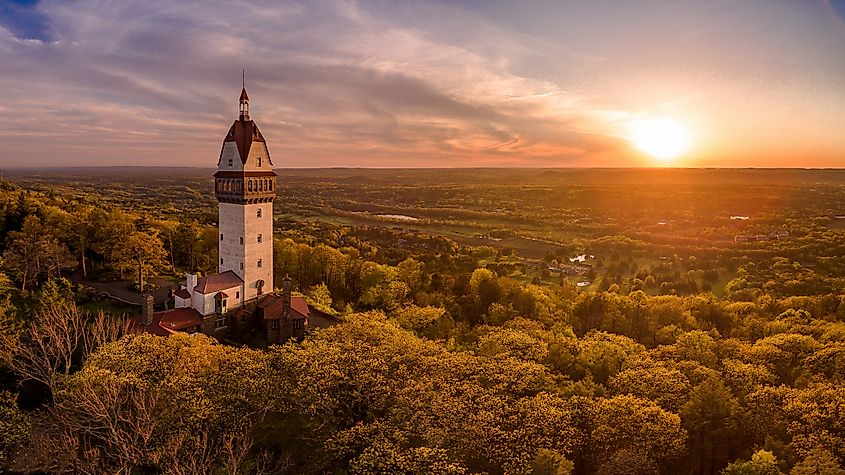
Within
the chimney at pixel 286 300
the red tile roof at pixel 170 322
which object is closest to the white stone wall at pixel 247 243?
the red tile roof at pixel 170 322

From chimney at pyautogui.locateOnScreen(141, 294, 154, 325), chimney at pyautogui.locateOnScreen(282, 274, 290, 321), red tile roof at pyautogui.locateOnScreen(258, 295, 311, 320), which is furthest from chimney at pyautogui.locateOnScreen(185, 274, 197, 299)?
chimney at pyautogui.locateOnScreen(282, 274, 290, 321)

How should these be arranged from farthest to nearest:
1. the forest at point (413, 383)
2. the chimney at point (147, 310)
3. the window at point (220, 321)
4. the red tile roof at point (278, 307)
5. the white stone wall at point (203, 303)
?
the red tile roof at point (278, 307), the window at point (220, 321), the white stone wall at point (203, 303), the chimney at point (147, 310), the forest at point (413, 383)

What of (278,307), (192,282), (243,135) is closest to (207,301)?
(192,282)

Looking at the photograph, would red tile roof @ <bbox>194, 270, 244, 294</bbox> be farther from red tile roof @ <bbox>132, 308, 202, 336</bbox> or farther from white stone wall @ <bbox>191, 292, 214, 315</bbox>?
red tile roof @ <bbox>132, 308, 202, 336</bbox>

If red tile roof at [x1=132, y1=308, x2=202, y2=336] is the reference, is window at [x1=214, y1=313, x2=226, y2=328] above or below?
below

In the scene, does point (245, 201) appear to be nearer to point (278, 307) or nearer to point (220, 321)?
point (278, 307)

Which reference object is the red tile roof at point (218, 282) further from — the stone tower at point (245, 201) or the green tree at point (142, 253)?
the green tree at point (142, 253)

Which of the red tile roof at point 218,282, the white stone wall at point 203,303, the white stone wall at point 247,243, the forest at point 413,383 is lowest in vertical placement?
the forest at point 413,383

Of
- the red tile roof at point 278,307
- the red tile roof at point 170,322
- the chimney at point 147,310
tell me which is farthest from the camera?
the red tile roof at point 278,307
